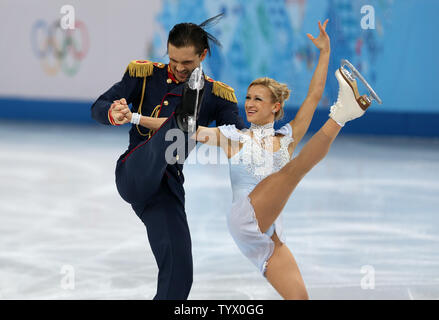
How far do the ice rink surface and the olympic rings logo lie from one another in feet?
7.76

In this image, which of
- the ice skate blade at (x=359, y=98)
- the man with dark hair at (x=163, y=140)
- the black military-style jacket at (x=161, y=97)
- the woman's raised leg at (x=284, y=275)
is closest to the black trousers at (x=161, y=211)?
the man with dark hair at (x=163, y=140)

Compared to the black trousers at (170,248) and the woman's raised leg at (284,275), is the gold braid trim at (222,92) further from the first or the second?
the woman's raised leg at (284,275)

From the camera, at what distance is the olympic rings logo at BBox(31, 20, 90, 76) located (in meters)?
9.10

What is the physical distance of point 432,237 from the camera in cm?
427

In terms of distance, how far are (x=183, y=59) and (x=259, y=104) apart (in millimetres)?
346

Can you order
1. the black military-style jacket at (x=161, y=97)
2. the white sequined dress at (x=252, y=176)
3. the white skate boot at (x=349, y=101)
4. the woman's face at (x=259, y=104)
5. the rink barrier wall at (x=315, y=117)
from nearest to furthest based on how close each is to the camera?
the white skate boot at (x=349, y=101) → the white sequined dress at (x=252, y=176) → the woman's face at (x=259, y=104) → the black military-style jacket at (x=161, y=97) → the rink barrier wall at (x=315, y=117)

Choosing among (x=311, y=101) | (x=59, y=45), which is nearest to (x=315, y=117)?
(x=59, y=45)

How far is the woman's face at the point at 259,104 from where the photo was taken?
8.09 feet

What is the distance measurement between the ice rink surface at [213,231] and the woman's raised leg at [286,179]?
25cm
